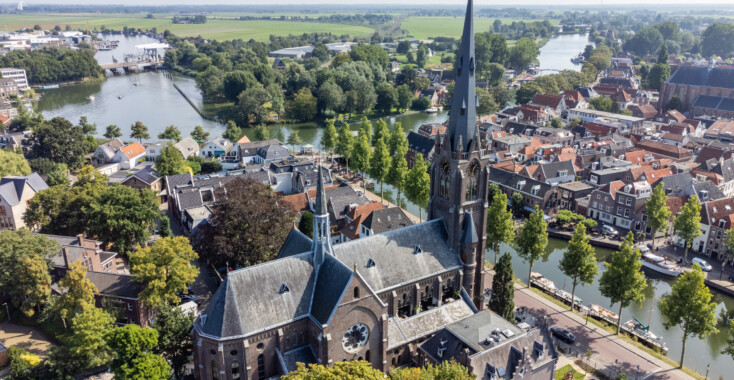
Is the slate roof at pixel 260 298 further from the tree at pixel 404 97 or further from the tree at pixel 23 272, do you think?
the tree at pixel 404 97

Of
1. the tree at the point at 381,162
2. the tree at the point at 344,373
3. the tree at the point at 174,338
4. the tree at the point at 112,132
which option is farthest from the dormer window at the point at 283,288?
the tree at the point at 112,132

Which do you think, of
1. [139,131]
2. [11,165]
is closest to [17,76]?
[139,131]

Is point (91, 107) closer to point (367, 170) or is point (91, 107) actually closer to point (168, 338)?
point (367, 170)

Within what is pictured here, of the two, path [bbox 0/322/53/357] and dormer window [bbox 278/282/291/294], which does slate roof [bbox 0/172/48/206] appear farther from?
dormer window [bbox 278/282/291/294]

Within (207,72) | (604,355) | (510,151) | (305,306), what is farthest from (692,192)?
(207,72)

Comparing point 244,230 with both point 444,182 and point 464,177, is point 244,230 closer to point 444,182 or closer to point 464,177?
point 444,182

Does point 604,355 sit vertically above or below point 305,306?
below
